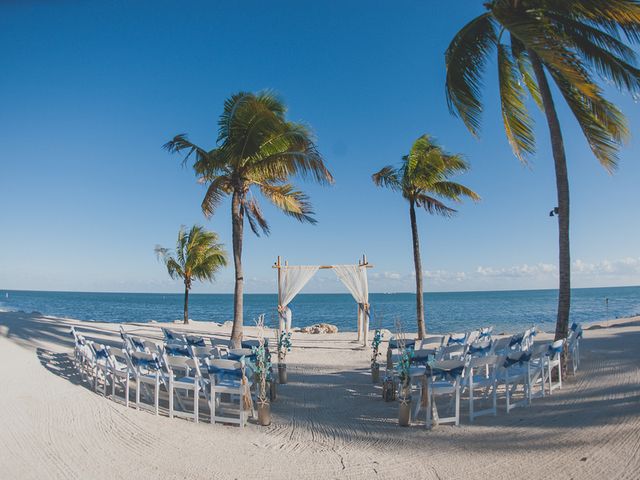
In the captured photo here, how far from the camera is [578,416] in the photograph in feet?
18.5

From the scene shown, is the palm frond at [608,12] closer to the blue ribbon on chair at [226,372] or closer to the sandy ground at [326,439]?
the sandy ground at [326,439]

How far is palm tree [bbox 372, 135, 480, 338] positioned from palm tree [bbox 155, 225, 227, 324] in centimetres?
1140

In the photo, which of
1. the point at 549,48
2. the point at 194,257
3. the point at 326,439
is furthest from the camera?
the point at 194,257

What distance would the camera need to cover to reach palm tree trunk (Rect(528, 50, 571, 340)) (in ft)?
26.0

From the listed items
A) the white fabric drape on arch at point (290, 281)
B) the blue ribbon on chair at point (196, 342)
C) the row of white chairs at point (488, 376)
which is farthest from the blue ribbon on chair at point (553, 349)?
the white fabric drape on arch at point (290, 281)

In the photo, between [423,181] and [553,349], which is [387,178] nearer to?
[423,181]

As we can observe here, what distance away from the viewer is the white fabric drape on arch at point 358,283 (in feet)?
49.8

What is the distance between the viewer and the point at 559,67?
22.5 feet

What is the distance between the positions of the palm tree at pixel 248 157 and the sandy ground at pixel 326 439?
519 cm

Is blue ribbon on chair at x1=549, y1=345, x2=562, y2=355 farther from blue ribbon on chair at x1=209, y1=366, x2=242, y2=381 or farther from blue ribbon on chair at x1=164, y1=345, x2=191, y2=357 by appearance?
blue ribbon on chair at x1=164, y1=345, x2=191, y2=357

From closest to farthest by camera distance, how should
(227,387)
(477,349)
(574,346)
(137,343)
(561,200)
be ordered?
(227,387) < (561,200) < (477,349) < (574,346) < (137,343)

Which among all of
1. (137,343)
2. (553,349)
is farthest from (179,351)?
(553,349)

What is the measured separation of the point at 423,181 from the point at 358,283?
4109 millimetres

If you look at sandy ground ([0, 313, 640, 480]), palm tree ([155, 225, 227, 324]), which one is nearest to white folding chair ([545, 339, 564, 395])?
sandy ground ([0, 313, 640, 480])
